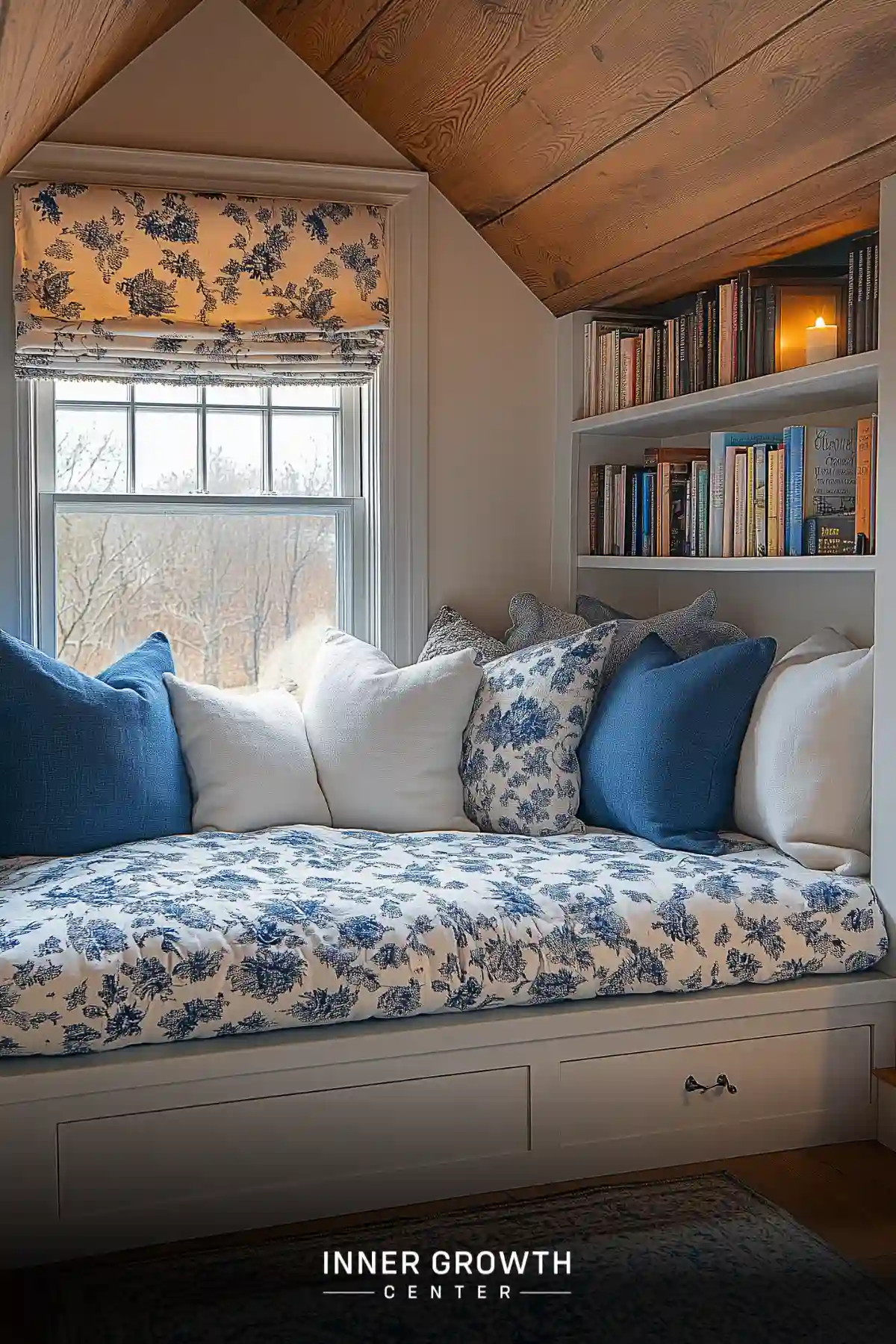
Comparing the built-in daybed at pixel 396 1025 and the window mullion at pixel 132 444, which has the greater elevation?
the window mullion at pixel 132 444

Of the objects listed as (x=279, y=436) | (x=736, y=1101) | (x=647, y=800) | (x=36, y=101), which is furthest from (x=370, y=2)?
(x=736, y=1101)

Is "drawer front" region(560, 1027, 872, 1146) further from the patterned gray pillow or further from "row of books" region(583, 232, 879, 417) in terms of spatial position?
"row of books" region(583, 232, 879, 417)

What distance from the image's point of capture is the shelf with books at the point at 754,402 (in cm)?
260

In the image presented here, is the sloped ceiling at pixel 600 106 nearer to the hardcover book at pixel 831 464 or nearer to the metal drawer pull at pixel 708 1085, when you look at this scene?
the hardcover book at pixel 831 464

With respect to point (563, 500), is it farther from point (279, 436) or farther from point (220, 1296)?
point (220, 1296)

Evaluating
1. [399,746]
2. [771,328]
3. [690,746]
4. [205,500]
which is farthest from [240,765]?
[771,328]

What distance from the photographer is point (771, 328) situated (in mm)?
2852

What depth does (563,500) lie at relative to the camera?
3555mm

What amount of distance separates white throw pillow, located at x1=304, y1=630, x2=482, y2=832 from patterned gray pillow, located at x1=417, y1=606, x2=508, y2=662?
8.0 inches

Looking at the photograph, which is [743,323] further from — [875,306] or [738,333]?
[875,306]

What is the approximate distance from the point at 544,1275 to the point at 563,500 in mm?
2056

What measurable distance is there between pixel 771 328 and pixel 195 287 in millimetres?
1365

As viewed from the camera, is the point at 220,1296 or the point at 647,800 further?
the point at 647,800

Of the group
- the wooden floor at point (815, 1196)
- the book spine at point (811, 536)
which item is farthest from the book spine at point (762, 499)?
the wooden floor at point (815, 1196)
